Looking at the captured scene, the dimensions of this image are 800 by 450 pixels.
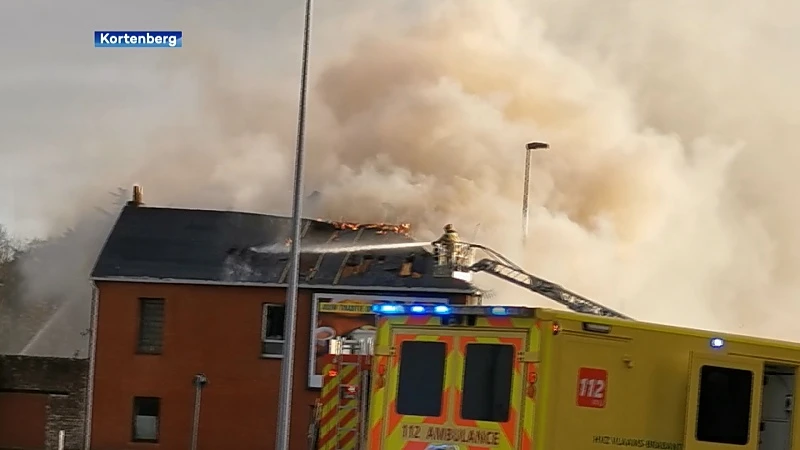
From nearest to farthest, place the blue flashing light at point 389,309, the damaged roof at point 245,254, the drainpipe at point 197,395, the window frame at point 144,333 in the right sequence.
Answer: the blue flashing light at point 389,309 < the drainpipe at point 197,395 < the damaged roof at point 245,254 < the window frame at point 144,333

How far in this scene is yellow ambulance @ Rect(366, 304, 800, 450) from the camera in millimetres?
9680

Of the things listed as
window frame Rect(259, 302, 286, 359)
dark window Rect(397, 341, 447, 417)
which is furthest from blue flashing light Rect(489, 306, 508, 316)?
window frame Rect(259, 302, 286, 359)

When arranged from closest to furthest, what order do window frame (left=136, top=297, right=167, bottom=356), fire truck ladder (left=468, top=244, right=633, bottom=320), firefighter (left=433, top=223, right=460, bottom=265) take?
fire truck ladder (left=468, top=244, right=633, bottom=320)
firefighter (left=433, top=223, right=460, bottom=265)
window frame (left=136, top=297, right=167, bottom=356)

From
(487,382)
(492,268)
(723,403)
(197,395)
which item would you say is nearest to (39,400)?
(197,395)

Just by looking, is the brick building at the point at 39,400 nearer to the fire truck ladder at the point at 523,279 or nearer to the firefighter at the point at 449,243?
the firefighter at the point at 449,243

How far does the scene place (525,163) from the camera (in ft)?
105

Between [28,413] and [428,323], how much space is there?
68.6ft

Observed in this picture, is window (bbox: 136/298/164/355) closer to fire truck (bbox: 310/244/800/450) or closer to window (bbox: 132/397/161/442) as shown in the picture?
window (bbox: 132/397/161/442)

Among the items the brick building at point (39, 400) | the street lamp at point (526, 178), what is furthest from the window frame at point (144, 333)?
the street lamp at point (526, 178)

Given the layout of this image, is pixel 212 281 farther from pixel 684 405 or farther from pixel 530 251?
pixel 684 405

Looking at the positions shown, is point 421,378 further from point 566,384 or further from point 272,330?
point 272,330

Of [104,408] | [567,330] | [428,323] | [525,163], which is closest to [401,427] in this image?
[428,323]

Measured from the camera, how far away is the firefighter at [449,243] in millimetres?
28348

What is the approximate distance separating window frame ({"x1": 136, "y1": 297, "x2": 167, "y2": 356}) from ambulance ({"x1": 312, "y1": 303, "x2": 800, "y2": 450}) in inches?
745
